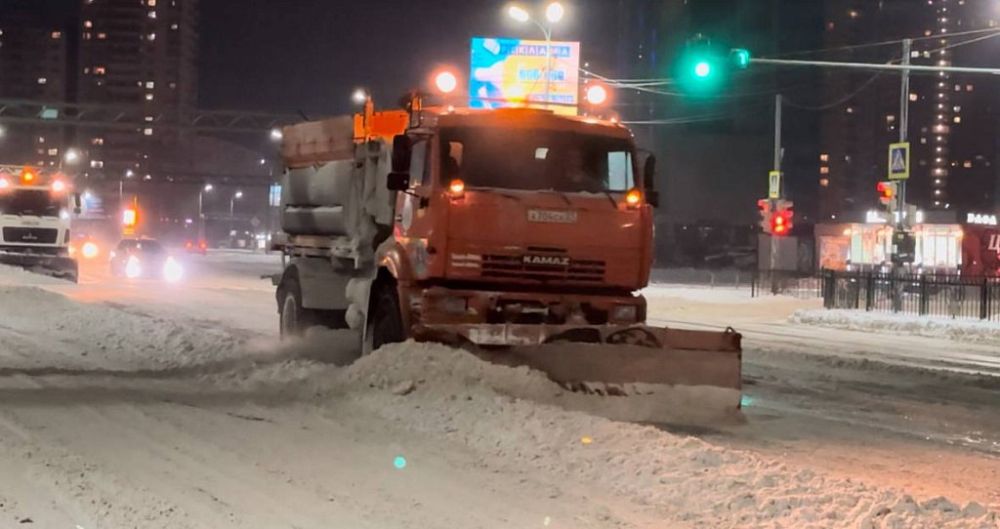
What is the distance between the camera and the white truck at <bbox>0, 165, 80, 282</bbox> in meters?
35.4

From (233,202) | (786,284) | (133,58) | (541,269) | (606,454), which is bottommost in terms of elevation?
(606,454)

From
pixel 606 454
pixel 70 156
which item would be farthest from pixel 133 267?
pixel 606 454

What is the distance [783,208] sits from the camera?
137 ft

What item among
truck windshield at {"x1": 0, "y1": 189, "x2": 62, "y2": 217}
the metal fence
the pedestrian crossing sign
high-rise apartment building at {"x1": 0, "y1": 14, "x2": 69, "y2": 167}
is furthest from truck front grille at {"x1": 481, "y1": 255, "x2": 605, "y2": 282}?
high-rise apartment building at {"x1": 0, "y1": 14, "x2": 69, "y2": 167}

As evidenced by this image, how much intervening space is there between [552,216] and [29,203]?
93.6 ft

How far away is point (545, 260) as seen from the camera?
11.9 meters

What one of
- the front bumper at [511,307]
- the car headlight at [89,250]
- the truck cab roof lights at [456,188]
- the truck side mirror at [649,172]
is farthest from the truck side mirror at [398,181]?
the car headlight at [89,250]

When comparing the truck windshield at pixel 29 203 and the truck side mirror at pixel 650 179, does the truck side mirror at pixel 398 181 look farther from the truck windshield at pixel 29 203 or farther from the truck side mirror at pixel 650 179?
the truck windshield at pixel 29 203

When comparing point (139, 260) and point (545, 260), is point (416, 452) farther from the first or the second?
point (139, 260)

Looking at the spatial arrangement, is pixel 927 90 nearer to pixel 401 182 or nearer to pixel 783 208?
pixel 783 208

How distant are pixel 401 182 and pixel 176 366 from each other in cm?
473

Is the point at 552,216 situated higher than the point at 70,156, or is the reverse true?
the point at 70,156

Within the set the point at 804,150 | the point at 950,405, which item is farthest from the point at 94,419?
the point at 804,150

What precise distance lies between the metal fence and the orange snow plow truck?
19764 millimetres
